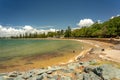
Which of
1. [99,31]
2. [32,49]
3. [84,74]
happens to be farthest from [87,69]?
[99,31]

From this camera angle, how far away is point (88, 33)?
12500 cm

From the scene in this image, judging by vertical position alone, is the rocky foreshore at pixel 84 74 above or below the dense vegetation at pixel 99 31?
below

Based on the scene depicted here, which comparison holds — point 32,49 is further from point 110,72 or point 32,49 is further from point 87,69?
point 110,72

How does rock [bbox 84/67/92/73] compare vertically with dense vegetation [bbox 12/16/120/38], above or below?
below

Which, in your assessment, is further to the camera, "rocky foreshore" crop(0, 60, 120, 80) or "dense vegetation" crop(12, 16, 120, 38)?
"dense vegetation" crop(12, 16, 120, 38)

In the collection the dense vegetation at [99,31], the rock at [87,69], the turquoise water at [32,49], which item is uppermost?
the dense vegetation at [99,31]

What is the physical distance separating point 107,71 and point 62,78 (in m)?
2.77

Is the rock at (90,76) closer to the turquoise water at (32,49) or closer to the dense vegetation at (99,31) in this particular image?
the turquoise water at (32,49)

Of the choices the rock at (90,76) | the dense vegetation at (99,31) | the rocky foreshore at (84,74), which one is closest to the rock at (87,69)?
the rocky foreshore at (84,74)

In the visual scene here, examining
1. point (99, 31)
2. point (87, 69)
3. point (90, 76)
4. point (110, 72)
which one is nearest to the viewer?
point (110, 72)

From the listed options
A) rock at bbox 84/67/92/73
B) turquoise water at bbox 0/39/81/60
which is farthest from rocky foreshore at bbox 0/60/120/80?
turquoise water at bbox 0/39/81/60

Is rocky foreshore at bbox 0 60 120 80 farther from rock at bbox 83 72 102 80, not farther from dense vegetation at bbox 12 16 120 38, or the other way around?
dense vegetation at bbox 12 16 120 38

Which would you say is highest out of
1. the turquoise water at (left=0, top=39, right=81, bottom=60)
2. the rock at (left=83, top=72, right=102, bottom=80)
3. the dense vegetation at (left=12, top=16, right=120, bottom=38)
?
the dense vegetation at (left=12, top=16, right=120, bottom=38)

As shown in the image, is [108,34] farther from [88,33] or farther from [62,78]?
[62,78]
